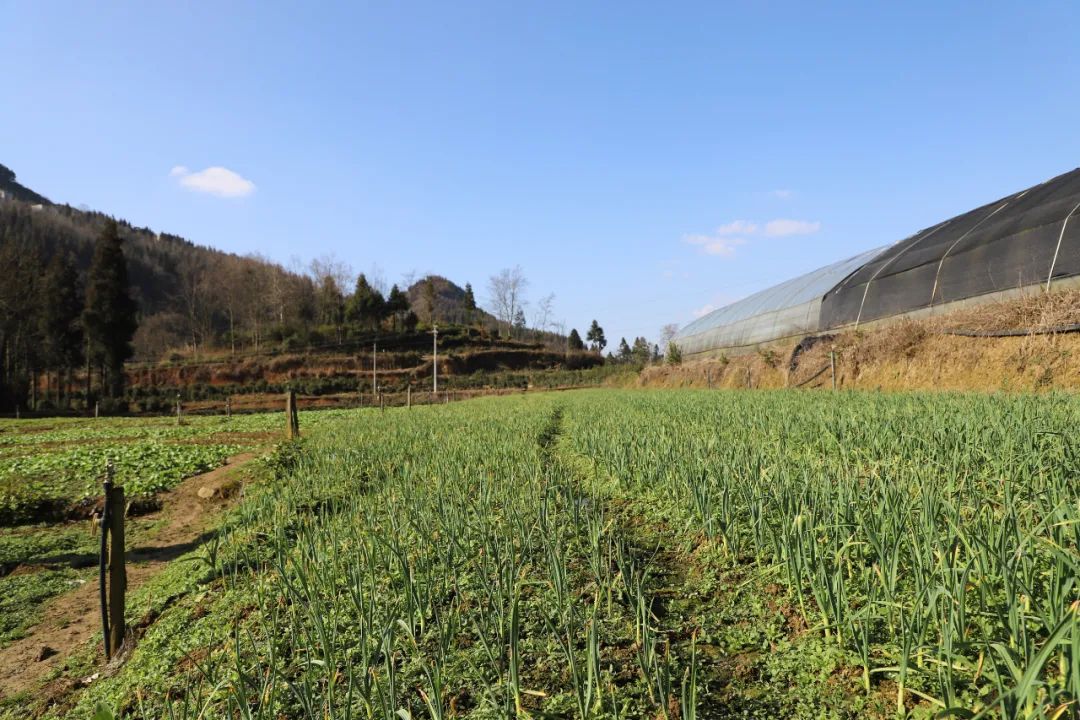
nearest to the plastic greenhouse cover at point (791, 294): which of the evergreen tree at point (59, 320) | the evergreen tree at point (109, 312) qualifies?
the evergreen tree at point (109, 312)

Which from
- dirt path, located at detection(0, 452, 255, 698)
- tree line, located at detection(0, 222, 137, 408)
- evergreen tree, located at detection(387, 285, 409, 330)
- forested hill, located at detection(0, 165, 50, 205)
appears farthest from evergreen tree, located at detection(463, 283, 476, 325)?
forested hill, located at detection(0, 165, 50, 205)

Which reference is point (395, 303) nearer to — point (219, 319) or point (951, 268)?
point (219, 319)

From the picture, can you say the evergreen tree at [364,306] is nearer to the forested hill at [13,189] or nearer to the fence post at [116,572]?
the fence post at [116,572]

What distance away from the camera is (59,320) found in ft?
110

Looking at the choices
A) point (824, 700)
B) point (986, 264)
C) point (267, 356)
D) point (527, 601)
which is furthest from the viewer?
point (267, 356)

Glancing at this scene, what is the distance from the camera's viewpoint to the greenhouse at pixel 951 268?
11562 millimetres

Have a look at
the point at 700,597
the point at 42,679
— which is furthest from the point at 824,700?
the point at 42,679

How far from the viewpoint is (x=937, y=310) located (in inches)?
552

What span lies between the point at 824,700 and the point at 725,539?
1.07 metres

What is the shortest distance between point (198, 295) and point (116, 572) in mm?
79624

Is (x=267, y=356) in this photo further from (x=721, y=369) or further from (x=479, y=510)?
(x=479, y=510)

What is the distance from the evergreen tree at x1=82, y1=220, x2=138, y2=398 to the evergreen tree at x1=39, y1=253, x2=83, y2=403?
5.61 ft

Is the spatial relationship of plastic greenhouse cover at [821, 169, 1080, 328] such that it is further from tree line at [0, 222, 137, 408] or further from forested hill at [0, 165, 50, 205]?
forested hill at [0, 165, 50, 205]

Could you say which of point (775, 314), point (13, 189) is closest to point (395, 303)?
point (775, 314)
